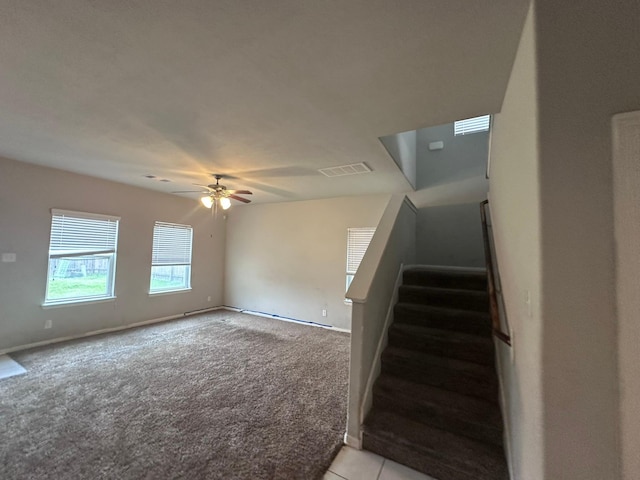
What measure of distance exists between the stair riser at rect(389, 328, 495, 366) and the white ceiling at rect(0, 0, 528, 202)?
1.99 m

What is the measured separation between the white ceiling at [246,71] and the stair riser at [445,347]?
6.54 ft

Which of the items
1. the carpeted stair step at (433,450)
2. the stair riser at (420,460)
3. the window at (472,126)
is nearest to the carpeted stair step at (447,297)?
the carpeted stair step at (433,450)

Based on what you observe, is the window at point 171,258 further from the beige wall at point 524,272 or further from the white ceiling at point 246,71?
the beige wall at point 524,272

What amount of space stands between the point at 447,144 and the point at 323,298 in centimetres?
375

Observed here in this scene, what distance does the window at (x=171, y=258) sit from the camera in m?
5.37

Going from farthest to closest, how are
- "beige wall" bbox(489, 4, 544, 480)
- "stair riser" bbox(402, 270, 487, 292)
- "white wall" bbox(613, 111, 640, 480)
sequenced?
"stair riser" bbox(402, 270, 487, 292) → "beige wall" bbox(489, 4, 544, 480) → "white wall" bbox(613, 111, 640, 480)

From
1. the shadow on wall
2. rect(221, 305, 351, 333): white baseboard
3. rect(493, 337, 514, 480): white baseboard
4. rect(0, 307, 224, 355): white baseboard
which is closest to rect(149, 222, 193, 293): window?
rect(0, 307, 224, 355): white baseboard

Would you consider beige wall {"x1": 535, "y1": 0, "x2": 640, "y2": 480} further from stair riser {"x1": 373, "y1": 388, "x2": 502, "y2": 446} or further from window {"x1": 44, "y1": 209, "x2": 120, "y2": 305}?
window {"x1": 44, "y1": 209, "x2": 120, "y2": 305}

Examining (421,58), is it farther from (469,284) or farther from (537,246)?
(469,284)

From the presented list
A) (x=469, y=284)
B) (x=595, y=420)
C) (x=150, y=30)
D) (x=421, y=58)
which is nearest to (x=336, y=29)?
(x=421, y=58)

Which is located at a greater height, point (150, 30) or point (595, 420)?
point (150, 30)

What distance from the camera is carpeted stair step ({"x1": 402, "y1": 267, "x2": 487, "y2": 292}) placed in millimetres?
2920

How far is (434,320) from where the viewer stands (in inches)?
102

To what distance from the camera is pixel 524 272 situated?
129 cm
